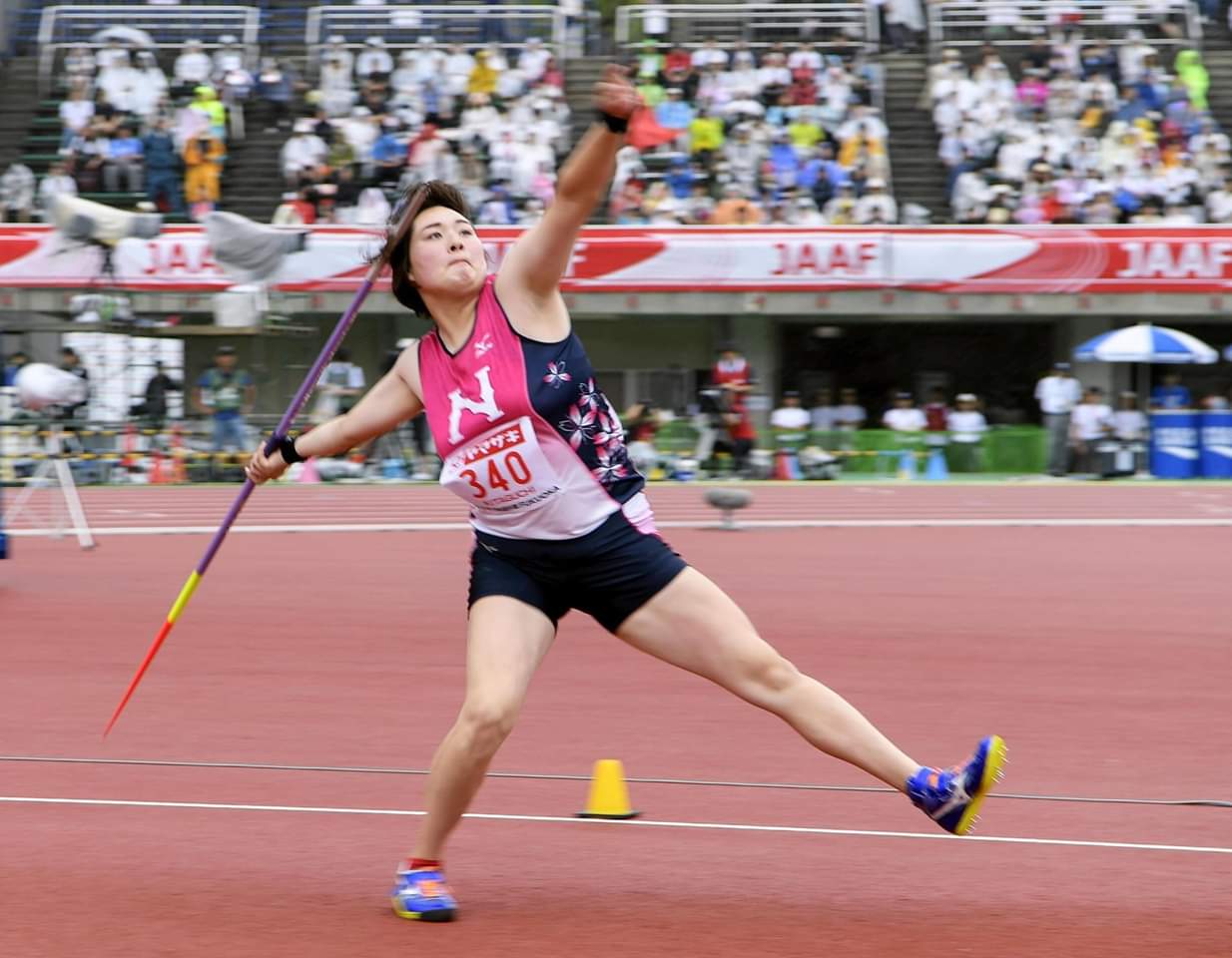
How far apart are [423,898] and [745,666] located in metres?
1.02

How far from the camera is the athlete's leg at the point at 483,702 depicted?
15.2 feet

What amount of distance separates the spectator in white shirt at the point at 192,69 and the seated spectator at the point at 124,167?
218cm

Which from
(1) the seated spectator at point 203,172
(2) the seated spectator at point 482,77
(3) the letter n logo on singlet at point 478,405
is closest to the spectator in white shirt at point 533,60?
(2) the seated spectator at point 482,77

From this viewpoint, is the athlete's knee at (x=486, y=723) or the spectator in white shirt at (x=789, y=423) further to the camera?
the spectator in white shirt at (x=789, y=423)

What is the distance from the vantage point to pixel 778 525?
17.8 metres

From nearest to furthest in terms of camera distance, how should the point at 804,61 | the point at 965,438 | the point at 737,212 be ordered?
the point at 965,438 < the point at 737,212 < the point at 804,61

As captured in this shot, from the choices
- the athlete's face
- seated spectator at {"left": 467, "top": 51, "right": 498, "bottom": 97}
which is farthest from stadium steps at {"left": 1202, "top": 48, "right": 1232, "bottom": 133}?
the athlete's face

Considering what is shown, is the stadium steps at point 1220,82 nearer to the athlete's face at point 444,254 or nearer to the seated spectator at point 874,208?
the seated spectator at point 874,208

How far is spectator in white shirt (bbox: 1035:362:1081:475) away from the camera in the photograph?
82.5 feet

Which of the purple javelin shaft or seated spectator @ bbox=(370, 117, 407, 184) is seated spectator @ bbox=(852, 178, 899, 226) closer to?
seated spectator @ bbox=(370, 117, 407, 184)

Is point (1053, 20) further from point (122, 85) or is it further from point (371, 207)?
point (122, 85)

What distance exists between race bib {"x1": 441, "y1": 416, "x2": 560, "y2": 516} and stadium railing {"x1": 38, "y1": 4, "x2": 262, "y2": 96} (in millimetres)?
27780

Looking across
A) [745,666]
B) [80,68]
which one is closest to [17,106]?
[80,68]

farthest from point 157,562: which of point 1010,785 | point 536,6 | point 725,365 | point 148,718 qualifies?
point 536,6
